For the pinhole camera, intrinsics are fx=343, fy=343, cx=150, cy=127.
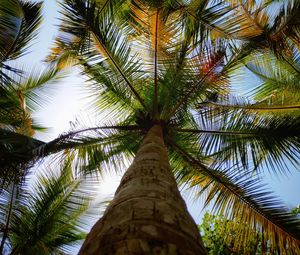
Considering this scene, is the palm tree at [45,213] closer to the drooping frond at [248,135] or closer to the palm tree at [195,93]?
the palm tree at [195,93]

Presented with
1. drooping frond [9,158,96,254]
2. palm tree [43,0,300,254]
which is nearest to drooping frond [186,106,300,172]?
palm tree [43,0,300,254]

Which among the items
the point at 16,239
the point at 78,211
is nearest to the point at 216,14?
the point at 78,211

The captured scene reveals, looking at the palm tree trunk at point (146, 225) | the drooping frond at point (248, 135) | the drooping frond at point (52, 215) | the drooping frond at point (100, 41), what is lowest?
the palm tree trunk at point (146, 225)

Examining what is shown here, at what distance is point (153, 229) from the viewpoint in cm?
→ 179

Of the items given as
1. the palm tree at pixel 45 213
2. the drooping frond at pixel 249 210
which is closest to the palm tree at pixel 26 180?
the palm tree at pixel 45 213

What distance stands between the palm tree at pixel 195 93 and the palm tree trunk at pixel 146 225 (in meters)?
2.82

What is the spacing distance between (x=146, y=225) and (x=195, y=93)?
5.11 metres

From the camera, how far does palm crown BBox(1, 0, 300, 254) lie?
5957mm

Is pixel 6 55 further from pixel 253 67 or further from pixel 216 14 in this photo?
pixel 253 67

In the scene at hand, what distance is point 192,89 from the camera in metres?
6.61

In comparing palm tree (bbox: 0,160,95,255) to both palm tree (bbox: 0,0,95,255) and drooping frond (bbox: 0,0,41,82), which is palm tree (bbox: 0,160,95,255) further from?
drooping frond (bbox: 0,0,41,82)

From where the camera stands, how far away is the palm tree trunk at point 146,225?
163cm

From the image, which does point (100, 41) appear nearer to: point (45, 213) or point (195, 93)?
point (195, 93)

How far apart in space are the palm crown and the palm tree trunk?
3551mm
